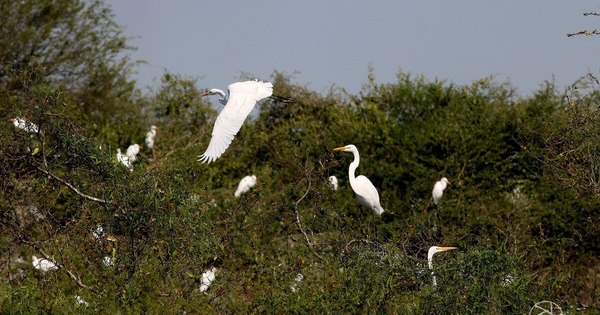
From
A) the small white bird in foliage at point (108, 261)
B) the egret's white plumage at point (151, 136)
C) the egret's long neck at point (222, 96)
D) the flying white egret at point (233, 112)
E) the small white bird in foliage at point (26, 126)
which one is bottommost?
the egret's white plumage at point (151, 136)

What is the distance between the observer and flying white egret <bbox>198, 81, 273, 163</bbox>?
1088 centimetres

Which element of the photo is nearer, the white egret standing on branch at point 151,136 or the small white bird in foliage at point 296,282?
the small white bird in foliage at point 296,282

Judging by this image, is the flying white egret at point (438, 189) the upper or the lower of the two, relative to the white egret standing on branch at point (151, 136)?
upper

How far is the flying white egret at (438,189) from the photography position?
45.6 feet

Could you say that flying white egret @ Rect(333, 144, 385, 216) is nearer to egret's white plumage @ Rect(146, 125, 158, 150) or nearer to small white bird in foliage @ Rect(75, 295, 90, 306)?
small white bird in foliage @ Rect(75, 295, 90, 306)

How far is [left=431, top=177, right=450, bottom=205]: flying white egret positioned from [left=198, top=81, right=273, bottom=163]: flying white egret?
2853 mm

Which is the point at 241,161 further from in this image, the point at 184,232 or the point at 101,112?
the point at 184,232

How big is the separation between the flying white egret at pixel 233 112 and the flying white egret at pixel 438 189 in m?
2.85

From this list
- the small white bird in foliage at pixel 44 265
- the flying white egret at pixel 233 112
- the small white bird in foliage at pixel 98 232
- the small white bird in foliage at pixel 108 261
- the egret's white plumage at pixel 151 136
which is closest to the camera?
the small white bird in foliage at pixel 108 261

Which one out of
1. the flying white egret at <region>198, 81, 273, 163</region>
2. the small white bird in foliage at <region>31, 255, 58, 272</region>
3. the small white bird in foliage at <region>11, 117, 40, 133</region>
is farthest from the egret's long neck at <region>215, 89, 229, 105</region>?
the small white bird in foliage at <region>11, 117, 40, 133</region>

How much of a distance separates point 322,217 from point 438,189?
155 inches

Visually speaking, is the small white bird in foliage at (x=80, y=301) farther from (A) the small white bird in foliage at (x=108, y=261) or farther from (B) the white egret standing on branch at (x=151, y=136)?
(B) the white egret standing on branch at (x=151, y=136)

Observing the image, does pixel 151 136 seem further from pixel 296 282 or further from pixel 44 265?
pixel 296 282

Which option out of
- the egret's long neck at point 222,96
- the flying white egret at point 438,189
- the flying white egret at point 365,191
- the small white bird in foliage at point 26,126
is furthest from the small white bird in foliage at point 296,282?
the flying white egret at point 438,189
